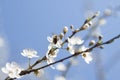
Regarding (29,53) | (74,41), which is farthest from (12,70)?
(74,41)

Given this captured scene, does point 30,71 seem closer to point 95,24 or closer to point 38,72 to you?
point 38,72

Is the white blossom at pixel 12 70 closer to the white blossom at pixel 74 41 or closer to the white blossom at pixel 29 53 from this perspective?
the white blossom at pixel 29 53

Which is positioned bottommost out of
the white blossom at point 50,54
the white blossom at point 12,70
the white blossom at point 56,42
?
the white blossom at point 12,70

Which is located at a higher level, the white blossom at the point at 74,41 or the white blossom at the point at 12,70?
the white blossom at the point at 74,41

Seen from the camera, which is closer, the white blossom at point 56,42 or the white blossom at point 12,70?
the white blossom at point 12,70

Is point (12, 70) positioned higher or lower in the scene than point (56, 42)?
lower

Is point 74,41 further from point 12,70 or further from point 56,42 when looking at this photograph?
point 12,70

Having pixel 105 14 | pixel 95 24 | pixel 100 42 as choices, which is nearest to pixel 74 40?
pixel 100 42

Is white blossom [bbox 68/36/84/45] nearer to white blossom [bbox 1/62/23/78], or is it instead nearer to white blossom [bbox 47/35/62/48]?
white blossom [bbox 47/35/62/48]
